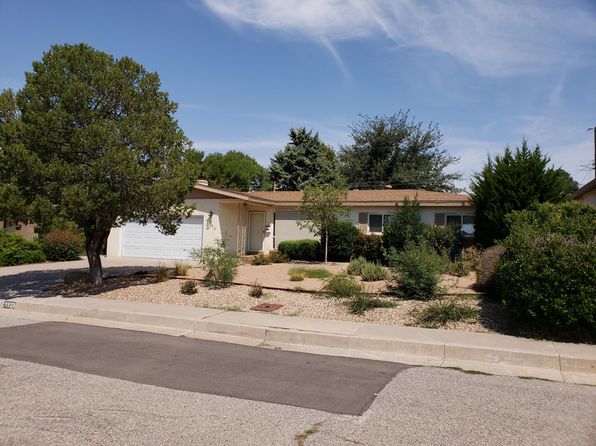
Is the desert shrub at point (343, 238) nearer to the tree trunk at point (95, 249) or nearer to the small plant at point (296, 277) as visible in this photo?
the small plant at point (296, 277)

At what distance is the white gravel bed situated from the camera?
980cm

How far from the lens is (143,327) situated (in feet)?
31.8

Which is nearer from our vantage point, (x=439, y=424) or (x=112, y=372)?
(x=439, y=424)

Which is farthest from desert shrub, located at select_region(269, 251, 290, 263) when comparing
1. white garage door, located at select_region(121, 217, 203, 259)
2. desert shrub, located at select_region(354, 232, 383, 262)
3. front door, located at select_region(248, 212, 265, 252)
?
front door, located at select_region(248, 212, 265, 252)

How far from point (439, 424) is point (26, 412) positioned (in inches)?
158

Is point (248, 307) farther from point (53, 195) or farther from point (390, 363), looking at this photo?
point (53, 195)

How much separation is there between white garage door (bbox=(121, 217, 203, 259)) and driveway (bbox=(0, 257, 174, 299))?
0.50m

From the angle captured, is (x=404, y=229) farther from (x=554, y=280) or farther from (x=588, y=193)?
(x=554, y=280)

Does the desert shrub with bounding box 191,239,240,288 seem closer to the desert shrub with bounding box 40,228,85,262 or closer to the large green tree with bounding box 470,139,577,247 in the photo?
the large green tree with bounding box 470,139,577,247

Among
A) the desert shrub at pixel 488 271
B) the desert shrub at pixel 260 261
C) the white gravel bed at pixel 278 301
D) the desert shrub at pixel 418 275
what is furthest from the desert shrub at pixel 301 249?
the desert shrub at pixel 488 271

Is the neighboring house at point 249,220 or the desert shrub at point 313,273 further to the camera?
the neighboring house at point 249,220

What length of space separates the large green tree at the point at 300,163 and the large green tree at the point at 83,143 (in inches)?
1066

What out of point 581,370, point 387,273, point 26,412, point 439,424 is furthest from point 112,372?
point 387,273

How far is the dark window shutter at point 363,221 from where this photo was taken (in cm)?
2256
